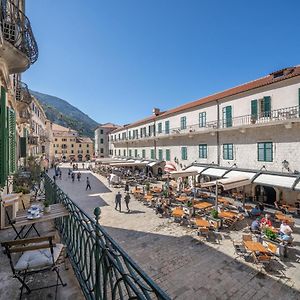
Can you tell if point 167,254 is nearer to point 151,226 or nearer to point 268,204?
point 151,226

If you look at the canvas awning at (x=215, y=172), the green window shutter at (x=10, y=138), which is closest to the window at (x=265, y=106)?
the canvas awning at (x=215, y=172)

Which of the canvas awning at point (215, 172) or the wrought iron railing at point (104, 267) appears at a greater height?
the wrought iron railing at point (104, 267)

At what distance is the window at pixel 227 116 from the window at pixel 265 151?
3.59m

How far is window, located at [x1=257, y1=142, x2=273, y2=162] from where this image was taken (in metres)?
15.0

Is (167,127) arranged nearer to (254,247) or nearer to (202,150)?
(202,150)

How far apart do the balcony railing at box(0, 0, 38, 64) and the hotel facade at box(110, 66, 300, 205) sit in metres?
14.7

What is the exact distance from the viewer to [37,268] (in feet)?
9.63

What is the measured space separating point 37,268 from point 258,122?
1704 cm

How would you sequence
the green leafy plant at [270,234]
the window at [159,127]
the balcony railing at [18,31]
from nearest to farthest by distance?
1. the balcony railing at [18,31]
2. the green leafy plant at [270,234]
3. the window at [159,127]

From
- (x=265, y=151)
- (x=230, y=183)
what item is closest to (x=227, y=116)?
(x=265, y=151)

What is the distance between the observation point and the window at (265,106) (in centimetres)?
1516

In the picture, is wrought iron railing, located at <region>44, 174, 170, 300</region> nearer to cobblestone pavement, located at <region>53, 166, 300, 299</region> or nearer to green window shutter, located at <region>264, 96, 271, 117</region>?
cobblestone pavement, located at <region>53, 166, 300, 299</region>

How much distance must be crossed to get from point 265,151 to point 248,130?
88.6 inches

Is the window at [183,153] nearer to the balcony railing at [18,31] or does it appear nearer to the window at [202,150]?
the window at [202,150]
